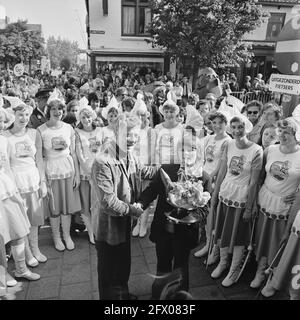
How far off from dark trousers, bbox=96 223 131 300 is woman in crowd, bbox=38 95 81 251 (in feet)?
4.79

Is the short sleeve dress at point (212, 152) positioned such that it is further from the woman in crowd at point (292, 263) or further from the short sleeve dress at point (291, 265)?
the short sleeve dress at point (291, 265)

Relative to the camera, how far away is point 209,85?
8.31m

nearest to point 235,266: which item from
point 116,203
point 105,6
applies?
point 116,203

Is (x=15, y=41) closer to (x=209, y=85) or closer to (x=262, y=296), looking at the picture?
(x=209, y=85)

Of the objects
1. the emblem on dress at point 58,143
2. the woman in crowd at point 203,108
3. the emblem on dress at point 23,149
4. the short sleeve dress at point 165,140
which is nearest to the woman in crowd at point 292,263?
the short sleeve dress at point 165,140

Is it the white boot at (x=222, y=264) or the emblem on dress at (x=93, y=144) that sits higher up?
the emblem on dress at (x=93, y=144)

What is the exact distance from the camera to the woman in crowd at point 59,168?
3930mm

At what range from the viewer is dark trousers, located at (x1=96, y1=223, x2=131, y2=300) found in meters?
2.84

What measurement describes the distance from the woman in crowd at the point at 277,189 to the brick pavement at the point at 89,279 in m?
0.59

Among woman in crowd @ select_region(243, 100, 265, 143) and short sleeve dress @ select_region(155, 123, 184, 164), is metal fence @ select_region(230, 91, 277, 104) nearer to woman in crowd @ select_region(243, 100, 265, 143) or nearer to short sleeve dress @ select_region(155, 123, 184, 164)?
woman in crowd @ select_region(243, 100, 265, 143)

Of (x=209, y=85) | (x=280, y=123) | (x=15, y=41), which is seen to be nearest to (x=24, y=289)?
(x=280, y=123)
